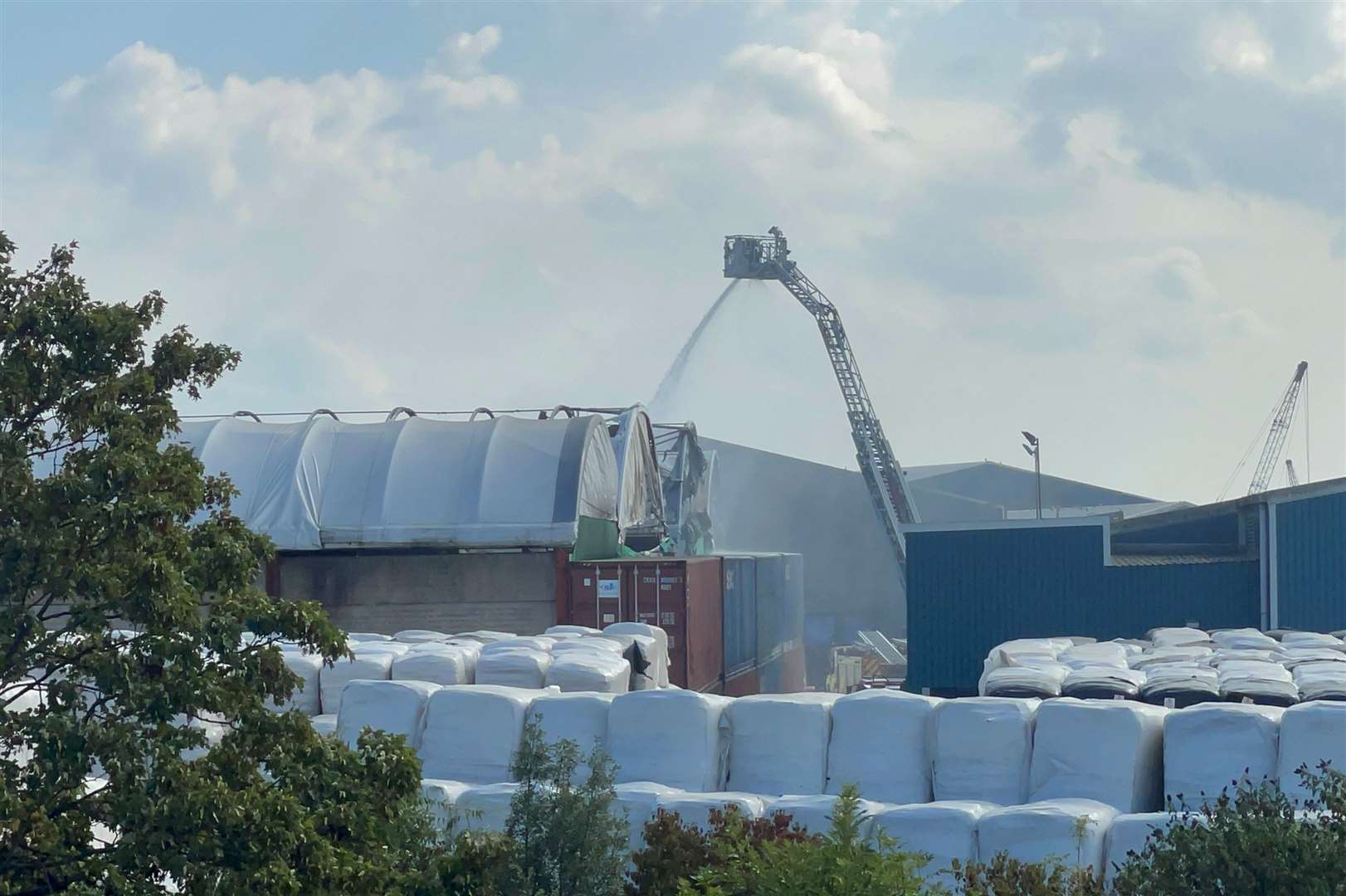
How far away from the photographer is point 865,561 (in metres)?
69.5

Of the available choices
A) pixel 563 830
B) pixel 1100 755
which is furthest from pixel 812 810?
pixel 563 830

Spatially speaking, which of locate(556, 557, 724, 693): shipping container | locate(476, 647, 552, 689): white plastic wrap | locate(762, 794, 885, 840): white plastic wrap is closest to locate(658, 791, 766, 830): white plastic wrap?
locate(762, 794, 885, 840): white plastic wrap

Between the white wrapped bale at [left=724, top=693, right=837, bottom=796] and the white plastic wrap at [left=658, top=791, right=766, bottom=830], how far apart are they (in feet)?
5.47

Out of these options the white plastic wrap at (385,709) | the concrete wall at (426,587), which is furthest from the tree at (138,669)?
the concrete wall at (426,587)

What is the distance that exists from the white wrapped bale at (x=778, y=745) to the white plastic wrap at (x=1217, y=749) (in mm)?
2900

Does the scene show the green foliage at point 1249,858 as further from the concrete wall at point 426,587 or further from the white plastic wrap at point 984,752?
the concrete wall at point 426,587

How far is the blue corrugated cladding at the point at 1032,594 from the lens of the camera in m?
24.6

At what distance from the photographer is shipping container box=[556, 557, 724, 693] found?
1034 inches

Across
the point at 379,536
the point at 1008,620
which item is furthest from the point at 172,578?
the point at 379,536

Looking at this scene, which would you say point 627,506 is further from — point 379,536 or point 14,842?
point 14,842

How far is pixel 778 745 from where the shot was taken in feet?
40.9

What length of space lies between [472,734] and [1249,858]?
7856mm

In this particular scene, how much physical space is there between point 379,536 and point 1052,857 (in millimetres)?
21093

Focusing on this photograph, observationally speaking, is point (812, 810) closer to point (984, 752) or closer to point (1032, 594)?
point (984, 752)
